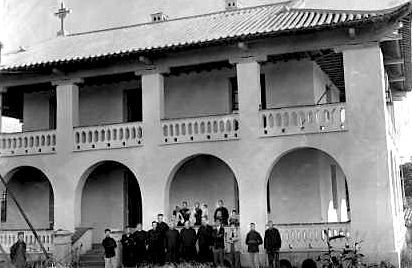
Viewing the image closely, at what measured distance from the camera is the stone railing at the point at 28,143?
21.0 meters

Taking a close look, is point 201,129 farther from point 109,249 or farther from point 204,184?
point 109,249

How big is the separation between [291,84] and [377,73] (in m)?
3.40

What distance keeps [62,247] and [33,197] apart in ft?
16.5

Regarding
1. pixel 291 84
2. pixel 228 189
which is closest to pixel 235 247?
pixel 228 189

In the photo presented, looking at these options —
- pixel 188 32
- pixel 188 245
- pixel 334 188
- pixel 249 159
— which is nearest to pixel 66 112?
pixel 188 32

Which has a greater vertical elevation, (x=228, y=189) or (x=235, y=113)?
(x=235, y=113)

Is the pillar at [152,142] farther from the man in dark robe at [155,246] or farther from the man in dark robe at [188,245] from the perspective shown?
the man in dark robe at [188,245]

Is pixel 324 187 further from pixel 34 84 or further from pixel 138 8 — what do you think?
pixel 138 8

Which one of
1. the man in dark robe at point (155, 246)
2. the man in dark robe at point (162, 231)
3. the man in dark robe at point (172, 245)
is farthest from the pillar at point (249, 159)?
the man in dark robe at point (155, 246)

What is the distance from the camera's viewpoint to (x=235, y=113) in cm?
1877

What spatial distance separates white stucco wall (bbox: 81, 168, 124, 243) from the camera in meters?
22.1

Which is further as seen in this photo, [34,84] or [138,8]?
[138,8]

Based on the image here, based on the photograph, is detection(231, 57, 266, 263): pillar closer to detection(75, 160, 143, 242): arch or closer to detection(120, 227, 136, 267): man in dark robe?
detection(120, 227, 136, 267): man in dark robe

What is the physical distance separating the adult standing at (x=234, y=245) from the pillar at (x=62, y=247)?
5024 mm
